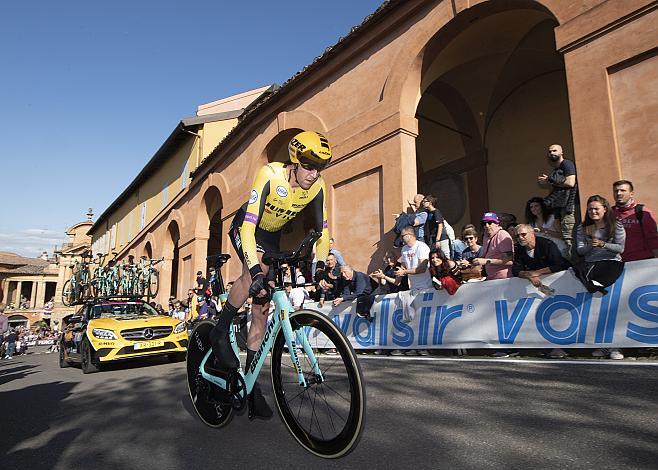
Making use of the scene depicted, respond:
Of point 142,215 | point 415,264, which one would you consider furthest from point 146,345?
point 142,215

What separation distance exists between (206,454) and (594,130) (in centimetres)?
720

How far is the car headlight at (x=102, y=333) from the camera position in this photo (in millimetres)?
7879

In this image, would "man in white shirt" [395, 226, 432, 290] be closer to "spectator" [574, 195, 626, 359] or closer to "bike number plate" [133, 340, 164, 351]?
"spectator" [574, 195, 626, 359]

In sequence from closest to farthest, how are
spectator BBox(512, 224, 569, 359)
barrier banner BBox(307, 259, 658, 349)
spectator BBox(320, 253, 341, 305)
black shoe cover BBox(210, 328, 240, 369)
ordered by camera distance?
black shoe cover BBox(210, 328, 240, 369) → barrier banner BBox(307, 259, 658, 349) → spectator BBox(512, 224, 569, 359) → spectator BBox(320, 253, 341, 305)

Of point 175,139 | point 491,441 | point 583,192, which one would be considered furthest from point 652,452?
point 175,139

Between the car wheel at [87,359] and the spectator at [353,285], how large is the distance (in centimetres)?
447

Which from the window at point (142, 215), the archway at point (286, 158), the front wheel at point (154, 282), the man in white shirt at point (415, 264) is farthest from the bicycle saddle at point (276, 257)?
the window at point (142, 215)

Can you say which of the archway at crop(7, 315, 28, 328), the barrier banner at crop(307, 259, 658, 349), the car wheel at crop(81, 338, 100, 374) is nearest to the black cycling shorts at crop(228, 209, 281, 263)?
the barrier banner at crop(307, 259, 658, 349)

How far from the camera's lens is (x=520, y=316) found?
5.61m

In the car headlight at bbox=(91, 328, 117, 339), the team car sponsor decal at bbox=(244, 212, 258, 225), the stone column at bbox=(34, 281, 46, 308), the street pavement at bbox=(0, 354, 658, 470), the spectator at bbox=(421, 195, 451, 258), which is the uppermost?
the stone column at bbox=(34, 281, 46, 308)

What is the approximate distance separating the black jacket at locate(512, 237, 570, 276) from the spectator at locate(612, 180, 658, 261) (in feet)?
2.31

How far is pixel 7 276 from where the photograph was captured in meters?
84.9

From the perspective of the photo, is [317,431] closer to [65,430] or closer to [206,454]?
[206,454]

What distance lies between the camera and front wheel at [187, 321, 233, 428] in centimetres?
320
